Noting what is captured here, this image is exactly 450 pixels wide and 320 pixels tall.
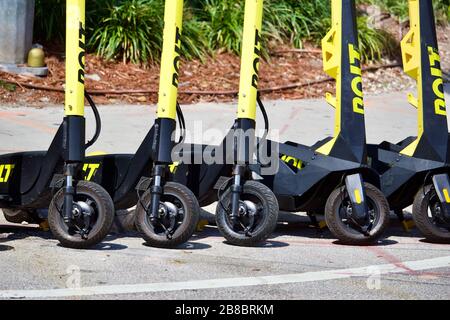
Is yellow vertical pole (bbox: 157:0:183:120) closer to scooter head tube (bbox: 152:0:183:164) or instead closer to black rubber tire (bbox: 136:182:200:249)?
scooter head tube (bbox: 152:0:183:164)

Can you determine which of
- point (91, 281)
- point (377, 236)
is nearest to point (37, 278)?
point (91, 281)

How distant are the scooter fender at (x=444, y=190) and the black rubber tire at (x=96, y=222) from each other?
2.29m

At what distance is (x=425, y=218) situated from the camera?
7.61 m

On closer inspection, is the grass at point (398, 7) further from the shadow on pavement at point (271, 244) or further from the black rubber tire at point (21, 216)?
the black rubber tire at point (21, 216)

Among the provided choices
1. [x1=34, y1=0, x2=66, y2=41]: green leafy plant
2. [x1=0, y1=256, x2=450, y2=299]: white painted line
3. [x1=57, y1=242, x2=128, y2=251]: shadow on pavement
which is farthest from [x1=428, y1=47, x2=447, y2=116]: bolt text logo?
[x1=34, y1=0, x2=66, y2=41]: green leafy plant

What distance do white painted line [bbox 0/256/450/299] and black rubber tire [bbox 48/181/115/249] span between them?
2.70ft

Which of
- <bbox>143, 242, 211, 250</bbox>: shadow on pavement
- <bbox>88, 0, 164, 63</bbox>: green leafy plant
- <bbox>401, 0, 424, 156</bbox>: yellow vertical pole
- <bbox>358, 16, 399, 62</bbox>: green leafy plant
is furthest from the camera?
<bbox>358, 16, 399, 62</bbox>: green leafy plant

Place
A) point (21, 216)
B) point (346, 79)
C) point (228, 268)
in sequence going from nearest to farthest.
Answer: point (228, 268)
point (346, 79)
point (21, 216)

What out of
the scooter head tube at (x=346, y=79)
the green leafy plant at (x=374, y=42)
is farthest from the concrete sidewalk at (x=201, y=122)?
the scooter head tube at (x=346, y=79)

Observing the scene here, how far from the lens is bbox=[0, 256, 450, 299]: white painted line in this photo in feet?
19.7

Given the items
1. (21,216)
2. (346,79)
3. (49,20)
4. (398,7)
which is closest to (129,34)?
(49,20)

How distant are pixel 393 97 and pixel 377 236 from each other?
6.26 m

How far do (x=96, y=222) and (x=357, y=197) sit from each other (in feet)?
5.80

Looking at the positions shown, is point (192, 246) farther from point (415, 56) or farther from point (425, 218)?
point (415, 56)
